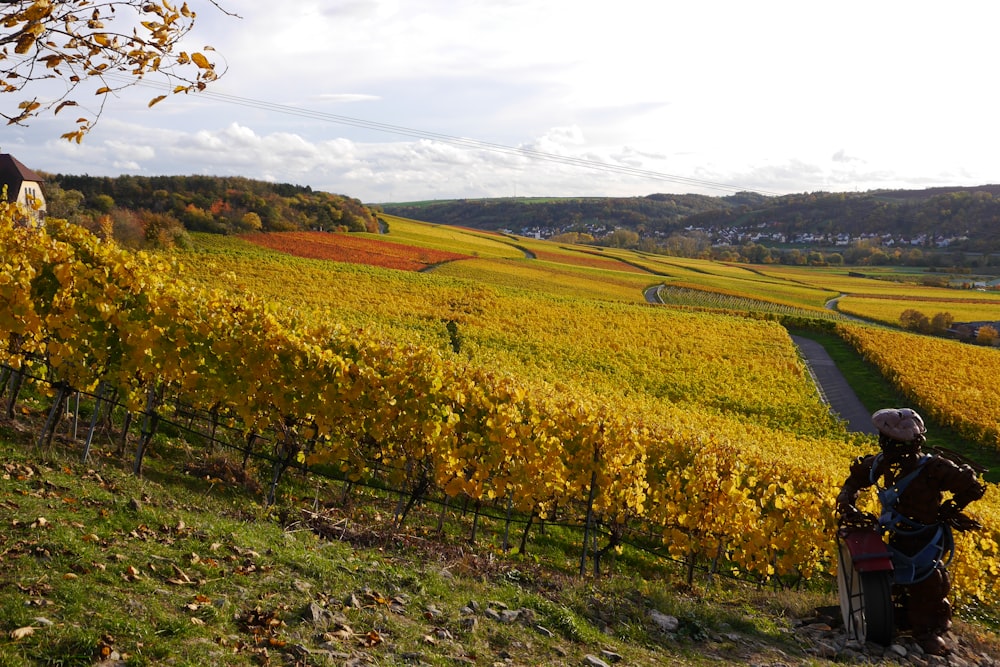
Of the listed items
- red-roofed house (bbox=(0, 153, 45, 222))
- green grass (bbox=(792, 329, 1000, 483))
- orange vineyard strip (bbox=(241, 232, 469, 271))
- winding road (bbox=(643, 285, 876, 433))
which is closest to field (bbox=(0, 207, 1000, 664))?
green grass (bbox=(792, 329, 1000, 483))

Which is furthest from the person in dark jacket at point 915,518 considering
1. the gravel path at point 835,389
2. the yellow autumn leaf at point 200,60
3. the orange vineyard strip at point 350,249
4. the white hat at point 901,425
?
the orange vineyard strip at point 350,249

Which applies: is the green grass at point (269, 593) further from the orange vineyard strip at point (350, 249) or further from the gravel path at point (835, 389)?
the orange vineyard strip at point (350, 249)

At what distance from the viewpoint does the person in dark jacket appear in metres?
7.95

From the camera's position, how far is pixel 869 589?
765 cm

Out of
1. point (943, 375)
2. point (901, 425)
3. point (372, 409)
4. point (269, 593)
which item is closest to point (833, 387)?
point (943, 375)

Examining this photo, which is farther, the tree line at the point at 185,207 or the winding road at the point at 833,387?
the tree line at the point at 185,207

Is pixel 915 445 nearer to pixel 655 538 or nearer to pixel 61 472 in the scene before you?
pixel 655 538

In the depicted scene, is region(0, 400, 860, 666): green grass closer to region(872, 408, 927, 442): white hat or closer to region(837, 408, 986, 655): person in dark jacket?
region(837, 408, 986, 655): person in dark jacket

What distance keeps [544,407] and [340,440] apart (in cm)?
→ 421

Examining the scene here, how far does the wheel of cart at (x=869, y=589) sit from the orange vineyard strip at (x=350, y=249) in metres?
59.1

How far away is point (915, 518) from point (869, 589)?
3.68ft

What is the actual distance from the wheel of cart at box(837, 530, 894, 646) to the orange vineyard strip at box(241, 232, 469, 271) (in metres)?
59.1

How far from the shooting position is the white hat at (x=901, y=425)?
313 inches

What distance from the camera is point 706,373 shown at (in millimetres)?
41094
